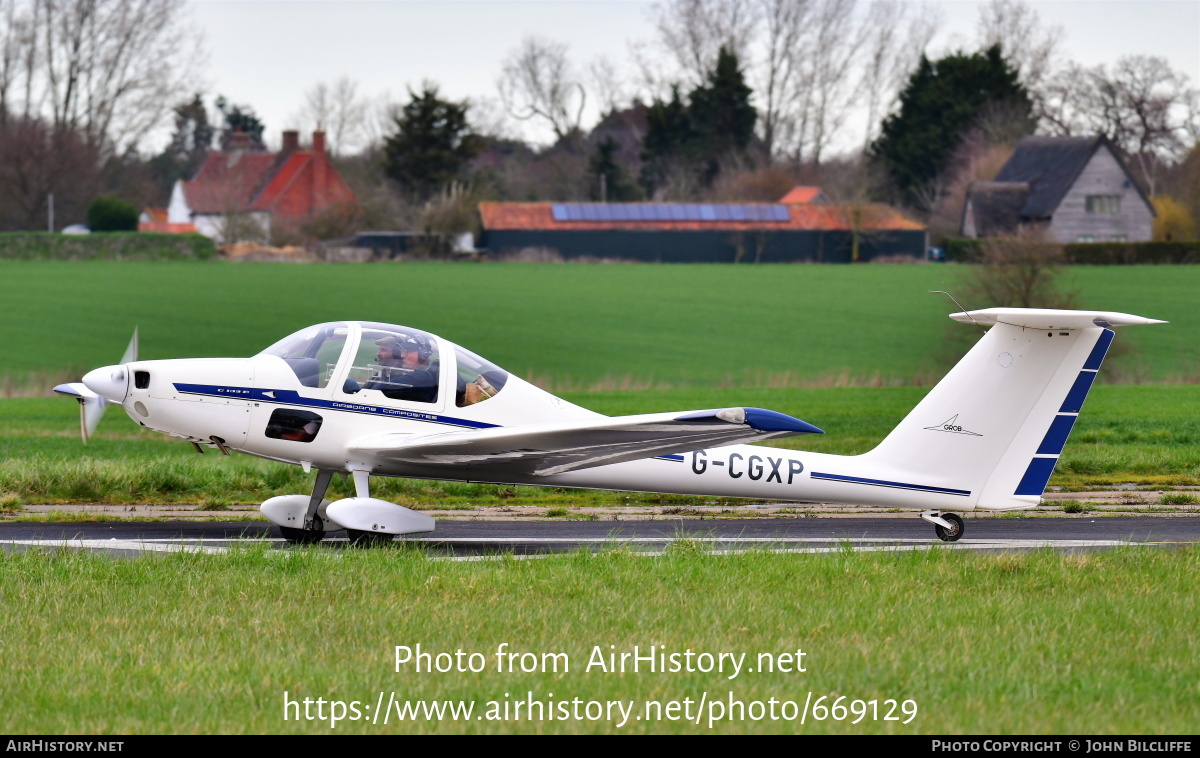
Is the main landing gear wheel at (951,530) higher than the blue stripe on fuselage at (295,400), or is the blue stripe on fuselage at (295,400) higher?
the blue stripe on fuselage at (295,400)

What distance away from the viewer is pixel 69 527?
12305 mm

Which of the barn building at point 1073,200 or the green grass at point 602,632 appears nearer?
the green grass at point 602,632

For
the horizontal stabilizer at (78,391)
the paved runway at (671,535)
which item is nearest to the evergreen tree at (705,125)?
the paved runway at (671,535)

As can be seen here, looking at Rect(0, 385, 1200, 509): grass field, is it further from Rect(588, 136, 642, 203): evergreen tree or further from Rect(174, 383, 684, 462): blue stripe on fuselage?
Rect(588, 136, 642, 203): evergreen tree

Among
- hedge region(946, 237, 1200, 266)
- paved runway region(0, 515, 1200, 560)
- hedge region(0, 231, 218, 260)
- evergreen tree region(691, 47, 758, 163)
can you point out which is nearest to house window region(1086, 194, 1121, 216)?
hedge region(946, 237, 1200, 266)

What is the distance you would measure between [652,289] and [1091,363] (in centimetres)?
4891

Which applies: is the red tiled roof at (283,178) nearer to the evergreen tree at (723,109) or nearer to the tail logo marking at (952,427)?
the evergreen tree at (723,109)

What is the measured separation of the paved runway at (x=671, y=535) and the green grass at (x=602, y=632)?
53.0 inches

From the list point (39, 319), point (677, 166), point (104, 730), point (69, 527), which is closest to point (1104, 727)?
point (104, 730)

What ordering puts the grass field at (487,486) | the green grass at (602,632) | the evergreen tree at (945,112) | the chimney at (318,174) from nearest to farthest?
1. the green grass at (602,632)
2. the grass field at (487,486)
3. the evergreen tree at (945,112)
4. the chimney at (318,174)

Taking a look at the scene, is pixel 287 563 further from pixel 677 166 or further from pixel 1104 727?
pixel 677 166

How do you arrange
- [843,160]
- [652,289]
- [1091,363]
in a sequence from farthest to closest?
[843,160]
[652,289]
[1091,363]

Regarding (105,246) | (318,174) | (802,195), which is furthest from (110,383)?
(318,174)

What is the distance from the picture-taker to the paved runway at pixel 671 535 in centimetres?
1115
